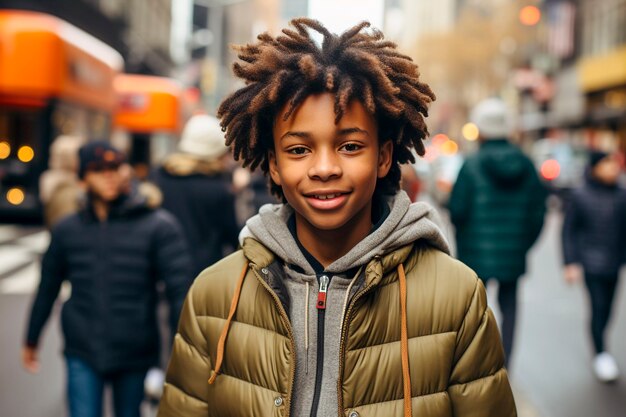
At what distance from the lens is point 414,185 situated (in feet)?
39.7

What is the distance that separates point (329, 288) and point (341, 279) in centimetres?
4

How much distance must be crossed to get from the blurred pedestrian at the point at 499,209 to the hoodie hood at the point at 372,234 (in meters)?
3.96

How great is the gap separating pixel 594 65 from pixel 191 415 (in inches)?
1735

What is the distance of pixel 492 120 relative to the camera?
6.40m

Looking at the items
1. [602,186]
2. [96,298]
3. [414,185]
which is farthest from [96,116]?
[96,298]

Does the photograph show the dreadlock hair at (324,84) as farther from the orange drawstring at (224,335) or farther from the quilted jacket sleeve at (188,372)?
the quilted jacket sleeve at (188,372)

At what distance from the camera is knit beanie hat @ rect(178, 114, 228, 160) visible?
6.18 metres

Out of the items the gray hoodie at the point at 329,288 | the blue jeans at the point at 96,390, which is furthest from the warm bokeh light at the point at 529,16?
the gray hoodie at the point at 329,288

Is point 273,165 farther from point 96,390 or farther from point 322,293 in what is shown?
point 96,390

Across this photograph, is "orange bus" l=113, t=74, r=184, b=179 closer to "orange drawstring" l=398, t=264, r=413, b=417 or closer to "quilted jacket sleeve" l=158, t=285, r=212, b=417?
"quilted jacket sleeve" l=158, t=285, r=212, b=417

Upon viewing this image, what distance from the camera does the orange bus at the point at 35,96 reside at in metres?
15.2

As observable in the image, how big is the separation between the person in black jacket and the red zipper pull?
2.17 meters

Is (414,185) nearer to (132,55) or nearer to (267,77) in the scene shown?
(267,77)

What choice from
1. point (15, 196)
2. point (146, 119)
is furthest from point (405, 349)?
point (146, 119)
